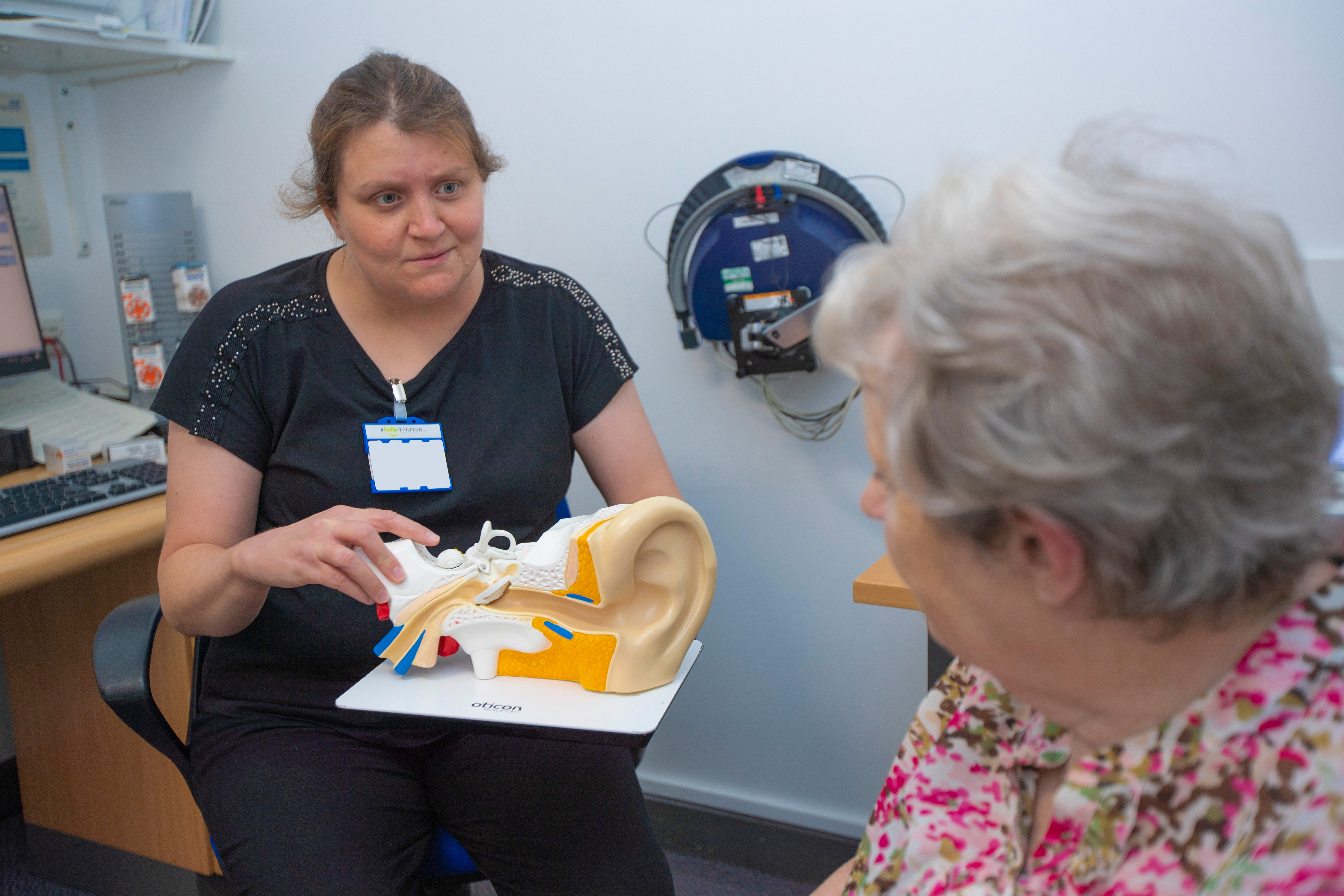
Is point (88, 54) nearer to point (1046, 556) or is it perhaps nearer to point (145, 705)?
point (145, 705)

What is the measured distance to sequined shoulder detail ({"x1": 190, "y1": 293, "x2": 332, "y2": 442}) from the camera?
4.36 feet

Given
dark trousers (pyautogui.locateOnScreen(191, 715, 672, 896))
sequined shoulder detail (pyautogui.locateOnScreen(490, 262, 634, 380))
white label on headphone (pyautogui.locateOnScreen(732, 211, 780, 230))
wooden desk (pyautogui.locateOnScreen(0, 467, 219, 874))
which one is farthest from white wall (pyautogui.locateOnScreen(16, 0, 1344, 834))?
wooden desk (pyautogui.locateOnScreen(0, 467, 219, 874))

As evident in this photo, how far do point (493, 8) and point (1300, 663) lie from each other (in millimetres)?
1845

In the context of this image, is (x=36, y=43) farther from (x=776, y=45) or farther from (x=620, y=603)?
(x=620, y=603)

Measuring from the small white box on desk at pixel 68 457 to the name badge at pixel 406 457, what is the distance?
88 centimetres

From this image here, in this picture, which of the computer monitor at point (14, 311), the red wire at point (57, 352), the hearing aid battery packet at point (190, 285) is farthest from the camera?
the red wire at point (57, 352)

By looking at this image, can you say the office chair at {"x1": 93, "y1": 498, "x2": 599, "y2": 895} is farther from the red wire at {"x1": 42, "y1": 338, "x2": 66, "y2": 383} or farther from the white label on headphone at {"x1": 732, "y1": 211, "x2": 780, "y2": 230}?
the red wire at {"x1": 42, "y1": 338, "x2": 66, "y2": 383}

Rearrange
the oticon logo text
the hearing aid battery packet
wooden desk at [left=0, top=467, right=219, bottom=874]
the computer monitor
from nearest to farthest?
the oticon logo text, wooden desk at [left=0, top=467, right=219, bottom=874], the computer monitor, the hearing aid battery packet

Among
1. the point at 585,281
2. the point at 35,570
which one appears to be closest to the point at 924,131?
the point at 585,281

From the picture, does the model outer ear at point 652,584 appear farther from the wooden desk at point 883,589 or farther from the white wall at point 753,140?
the white wall at point 753,140

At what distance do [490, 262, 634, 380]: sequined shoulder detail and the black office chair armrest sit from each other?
27.8 inches

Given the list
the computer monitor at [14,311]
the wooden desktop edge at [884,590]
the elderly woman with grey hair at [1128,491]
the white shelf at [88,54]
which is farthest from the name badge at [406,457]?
the white shelf at [88,54]

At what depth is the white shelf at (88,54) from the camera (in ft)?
6.40

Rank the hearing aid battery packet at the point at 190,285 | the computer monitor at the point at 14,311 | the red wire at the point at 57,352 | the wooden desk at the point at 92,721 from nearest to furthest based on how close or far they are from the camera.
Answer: the wooden desk at the point at 92,721 → the computer monitor at the point at 14,311 → the hearing aid battery packet at the point at 190,285 → the red wire at the point at 57,352
